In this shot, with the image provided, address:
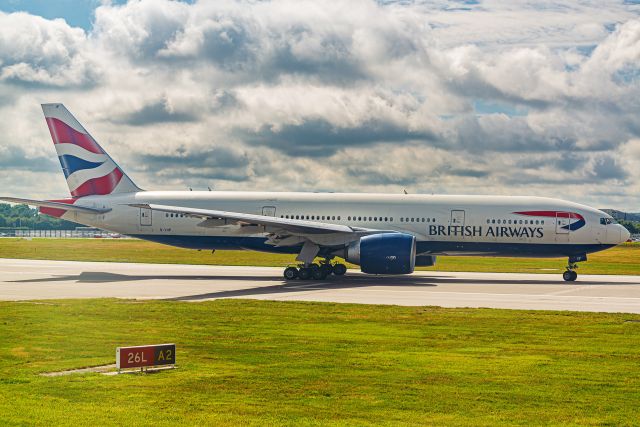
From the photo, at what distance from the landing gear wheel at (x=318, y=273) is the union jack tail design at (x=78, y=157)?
506 inches

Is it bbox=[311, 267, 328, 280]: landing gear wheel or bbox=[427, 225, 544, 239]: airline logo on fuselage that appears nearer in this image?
bbox=[311, 267, 328, 280]: landing gear wheel

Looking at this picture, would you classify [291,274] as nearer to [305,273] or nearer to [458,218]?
[305,273]

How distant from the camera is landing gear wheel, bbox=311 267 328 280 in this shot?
39.0 metres

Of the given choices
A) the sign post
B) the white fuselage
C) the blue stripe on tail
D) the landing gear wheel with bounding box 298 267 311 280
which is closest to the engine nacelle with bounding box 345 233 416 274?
the landing gear wheel with bounding box 298 267 311 280

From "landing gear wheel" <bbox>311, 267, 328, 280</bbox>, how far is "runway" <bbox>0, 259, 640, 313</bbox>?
0.55 meters

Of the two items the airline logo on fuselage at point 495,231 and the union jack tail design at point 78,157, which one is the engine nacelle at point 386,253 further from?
the union jack tail design at point 78,157

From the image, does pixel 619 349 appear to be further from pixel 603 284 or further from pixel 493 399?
pixel 603 284

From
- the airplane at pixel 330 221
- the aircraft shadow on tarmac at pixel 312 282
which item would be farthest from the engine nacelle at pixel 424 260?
the aircraft shadow on tarmac at pixel 312 282

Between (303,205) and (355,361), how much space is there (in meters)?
26.4

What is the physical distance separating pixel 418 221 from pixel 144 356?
27381mm

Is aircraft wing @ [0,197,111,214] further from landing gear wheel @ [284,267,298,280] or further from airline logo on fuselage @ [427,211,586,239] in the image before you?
airline logo on fuselage @ [427,211,586,239]

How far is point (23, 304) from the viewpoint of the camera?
25734 millimetres

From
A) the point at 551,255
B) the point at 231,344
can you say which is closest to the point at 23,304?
the point at 231,344

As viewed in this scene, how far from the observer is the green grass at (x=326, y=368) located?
1178 cm
